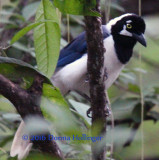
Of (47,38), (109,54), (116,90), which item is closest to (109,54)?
(109,54)

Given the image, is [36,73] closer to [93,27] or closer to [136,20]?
[93,27]

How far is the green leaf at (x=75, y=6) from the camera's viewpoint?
91 centimetres

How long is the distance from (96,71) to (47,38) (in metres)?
0.46

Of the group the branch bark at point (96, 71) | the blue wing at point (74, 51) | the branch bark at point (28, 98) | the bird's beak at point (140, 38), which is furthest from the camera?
the blue wing at point (74, 51)

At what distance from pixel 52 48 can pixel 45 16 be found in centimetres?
10

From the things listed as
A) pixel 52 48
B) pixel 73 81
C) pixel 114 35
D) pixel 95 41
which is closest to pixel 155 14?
pixel 114 35

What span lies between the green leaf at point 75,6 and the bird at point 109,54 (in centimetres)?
156

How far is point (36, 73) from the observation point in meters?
1.03

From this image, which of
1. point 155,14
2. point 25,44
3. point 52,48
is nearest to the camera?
point 52,48

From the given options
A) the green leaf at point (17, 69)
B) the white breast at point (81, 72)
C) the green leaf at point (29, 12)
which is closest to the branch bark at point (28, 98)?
the green leaf at point (17, 69)

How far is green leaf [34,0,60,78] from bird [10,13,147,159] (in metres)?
1.34

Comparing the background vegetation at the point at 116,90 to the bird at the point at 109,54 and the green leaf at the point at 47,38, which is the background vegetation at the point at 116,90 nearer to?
the bird at the point at 109,54

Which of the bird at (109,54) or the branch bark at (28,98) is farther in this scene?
the bird at (109,54)

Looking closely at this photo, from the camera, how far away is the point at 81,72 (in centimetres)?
256
